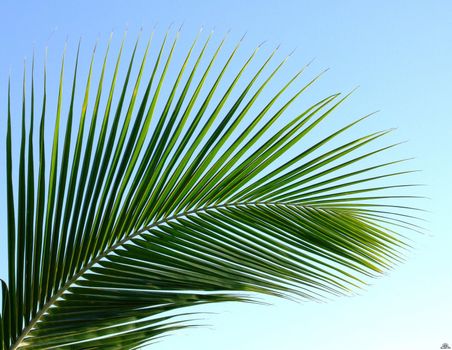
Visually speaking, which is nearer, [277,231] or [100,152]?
[100,152]

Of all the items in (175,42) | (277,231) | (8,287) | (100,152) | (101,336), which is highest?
(175,42)

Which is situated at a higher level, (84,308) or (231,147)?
(231,147)

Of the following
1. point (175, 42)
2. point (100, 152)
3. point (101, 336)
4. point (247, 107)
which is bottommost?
point (101, 336)

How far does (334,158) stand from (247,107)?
1.13 feet

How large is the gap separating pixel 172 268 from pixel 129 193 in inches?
9.2

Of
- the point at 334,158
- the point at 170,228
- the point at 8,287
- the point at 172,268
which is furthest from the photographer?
the point at 334,158

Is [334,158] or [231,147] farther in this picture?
[334,158]

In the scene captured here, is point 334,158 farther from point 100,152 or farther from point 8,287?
point 8,287

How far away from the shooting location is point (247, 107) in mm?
2041

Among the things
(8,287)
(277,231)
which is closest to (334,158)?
(277,231)

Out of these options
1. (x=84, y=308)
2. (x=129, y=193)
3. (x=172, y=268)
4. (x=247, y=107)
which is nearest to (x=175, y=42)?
(x=247, y=107)

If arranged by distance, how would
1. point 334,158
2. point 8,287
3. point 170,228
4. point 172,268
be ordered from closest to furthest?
point 8,287
point 172,268
point 170,228
point 334,158

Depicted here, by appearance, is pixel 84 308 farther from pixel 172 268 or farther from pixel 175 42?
pixel 175 42

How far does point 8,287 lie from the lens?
1801 mm
